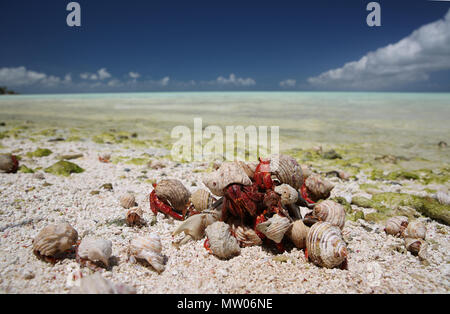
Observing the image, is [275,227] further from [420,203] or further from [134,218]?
[420,203]

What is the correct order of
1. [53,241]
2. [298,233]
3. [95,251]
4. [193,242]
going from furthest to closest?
[193,242] → [298,233] → [53,241] → [95,251]

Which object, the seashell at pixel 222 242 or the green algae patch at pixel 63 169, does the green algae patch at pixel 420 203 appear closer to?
the seashell at pixel 222 242

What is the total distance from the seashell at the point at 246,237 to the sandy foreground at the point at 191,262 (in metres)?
0.08

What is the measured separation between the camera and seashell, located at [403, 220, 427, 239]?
3.54 metres

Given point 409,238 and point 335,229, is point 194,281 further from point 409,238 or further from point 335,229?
point 409,238

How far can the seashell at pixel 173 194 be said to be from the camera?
4031 millimetres

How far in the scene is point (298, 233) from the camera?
3.12 meters

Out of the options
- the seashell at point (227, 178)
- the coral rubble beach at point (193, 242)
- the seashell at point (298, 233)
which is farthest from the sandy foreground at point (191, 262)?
the seashell at point (227, 178)

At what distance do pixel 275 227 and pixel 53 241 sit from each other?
8.47 feet

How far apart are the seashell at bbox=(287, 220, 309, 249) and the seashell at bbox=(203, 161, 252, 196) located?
2.64 feet

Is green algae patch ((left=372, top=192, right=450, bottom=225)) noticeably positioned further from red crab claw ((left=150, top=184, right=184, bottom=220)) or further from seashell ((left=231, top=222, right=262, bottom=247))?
red crab claw ((left=150, top=184, right=184, bottom=220))

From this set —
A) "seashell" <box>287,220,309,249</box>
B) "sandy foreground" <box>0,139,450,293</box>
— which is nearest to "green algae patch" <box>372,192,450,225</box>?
"sandy foreground" <box>0,139,450,293</box>

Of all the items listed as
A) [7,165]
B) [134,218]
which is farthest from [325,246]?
[7,165]
